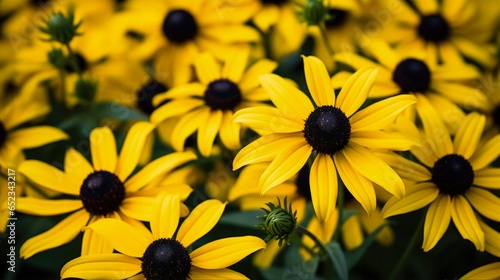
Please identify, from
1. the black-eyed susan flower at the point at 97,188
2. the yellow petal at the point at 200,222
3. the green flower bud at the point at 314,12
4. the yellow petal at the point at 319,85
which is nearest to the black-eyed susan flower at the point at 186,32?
the green flower bud at the point at 314,12

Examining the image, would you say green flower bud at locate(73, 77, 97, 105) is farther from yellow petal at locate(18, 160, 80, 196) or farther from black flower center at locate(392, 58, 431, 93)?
black flower center at locate(392, 58, 431, 93)

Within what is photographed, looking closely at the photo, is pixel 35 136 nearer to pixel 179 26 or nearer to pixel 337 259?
pixel 179 26

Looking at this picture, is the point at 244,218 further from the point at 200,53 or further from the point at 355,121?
the point at 200,53

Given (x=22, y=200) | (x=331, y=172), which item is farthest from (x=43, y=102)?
(x=331, y=172)

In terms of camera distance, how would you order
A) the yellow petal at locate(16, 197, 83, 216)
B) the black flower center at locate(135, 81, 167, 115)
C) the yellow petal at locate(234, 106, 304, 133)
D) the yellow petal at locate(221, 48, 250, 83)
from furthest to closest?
the black flower center at locate(135, 81, 167, 115)
the yellow petal at locate(221, 48, 250, 83)
the yellow petal at locate(16, 197, 83, 216)
the yellow petal at locate(234, 106, 304, 133)

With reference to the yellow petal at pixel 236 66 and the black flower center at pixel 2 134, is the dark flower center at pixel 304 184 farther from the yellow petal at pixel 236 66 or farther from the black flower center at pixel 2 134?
the black flower center at pixel 2 134

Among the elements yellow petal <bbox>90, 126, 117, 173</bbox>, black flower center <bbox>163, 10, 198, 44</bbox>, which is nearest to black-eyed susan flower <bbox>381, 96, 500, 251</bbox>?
yellow petal <bbox>90, 126, 117, 173</bbox>

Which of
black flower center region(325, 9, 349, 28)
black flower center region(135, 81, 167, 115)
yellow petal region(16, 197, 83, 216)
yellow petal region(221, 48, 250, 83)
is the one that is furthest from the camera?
black flower center region(325, 9, 349, 28)
